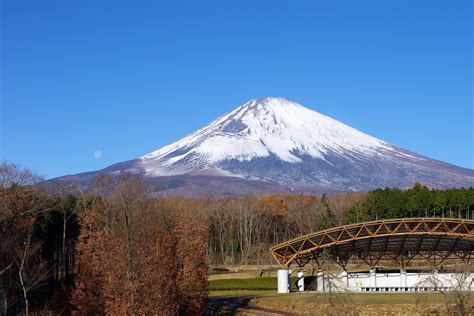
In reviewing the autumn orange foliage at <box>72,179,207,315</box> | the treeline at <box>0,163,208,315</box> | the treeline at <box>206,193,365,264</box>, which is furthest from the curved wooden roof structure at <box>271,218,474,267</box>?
the treeline at <box>206,193,365,264</box>

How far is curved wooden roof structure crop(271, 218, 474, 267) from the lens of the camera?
3559 centimetres

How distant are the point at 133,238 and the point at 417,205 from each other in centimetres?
4124

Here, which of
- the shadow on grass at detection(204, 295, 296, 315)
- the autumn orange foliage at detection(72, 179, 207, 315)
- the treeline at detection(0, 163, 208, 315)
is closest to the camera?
the autumn orange foliage at detection(72, 179, 207, 315)

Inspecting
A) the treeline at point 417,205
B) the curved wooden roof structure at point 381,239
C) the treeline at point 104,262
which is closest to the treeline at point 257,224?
the treeline at point 417,205

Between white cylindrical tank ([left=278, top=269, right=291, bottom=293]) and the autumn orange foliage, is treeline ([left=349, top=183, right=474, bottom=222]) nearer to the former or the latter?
white cylindrical tank ([left=278, top=269, right=291, bottom=293])

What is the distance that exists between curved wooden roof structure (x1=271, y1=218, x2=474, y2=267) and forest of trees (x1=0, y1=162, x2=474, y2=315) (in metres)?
5.30

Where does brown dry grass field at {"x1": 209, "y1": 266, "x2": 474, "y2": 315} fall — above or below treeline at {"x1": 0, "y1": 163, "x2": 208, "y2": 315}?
below

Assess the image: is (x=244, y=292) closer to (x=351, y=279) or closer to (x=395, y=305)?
(x=351, y=279)

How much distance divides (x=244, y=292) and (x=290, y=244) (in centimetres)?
433

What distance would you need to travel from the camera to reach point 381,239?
38000 mm

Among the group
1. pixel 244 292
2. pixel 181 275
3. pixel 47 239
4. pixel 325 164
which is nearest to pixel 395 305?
pixel 181 275

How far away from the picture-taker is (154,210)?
153ft

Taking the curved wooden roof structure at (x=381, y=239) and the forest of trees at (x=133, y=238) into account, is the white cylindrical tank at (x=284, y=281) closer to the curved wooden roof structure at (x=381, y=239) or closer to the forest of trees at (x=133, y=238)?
the curved wooden roof structure at (x=381, y=239)

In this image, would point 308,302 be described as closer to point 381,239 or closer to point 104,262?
point 104,262
